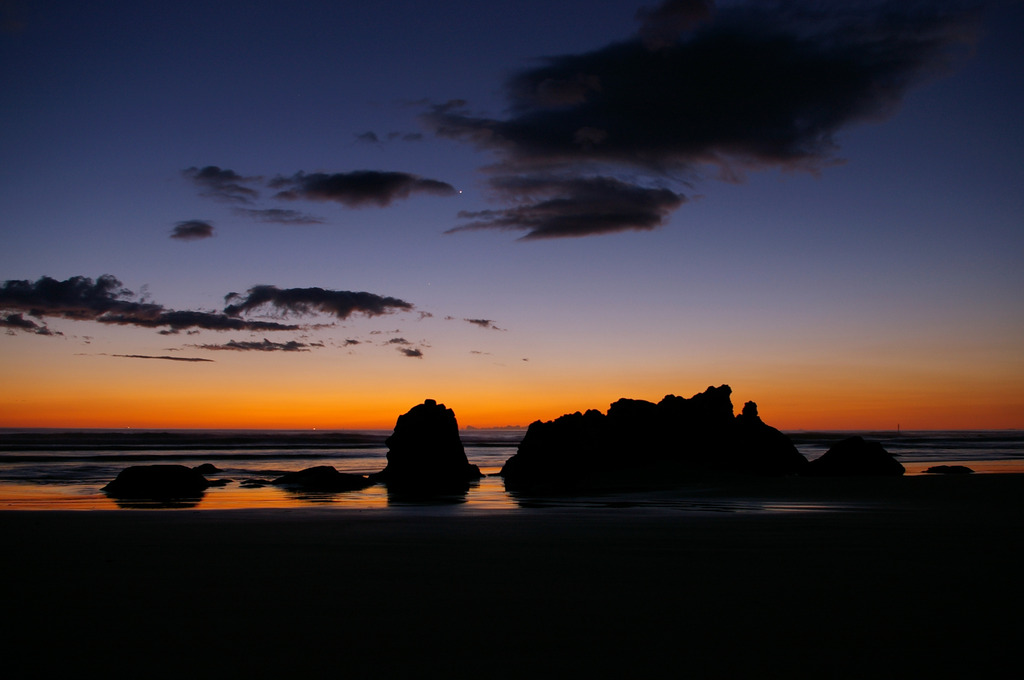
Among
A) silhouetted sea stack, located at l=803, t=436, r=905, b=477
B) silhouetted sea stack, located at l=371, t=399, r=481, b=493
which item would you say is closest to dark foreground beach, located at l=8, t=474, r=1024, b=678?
silhouetted sea stack, located at l=803, t=436, r=905, b=477

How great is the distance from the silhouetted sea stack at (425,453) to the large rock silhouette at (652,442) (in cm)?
275

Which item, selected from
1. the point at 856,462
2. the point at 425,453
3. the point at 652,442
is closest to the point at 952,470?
the point at 856,462

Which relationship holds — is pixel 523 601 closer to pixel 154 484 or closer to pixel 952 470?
pixel 154 484

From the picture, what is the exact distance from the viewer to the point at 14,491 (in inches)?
950

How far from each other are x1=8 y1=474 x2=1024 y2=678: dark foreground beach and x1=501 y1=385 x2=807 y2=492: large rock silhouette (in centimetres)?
1664

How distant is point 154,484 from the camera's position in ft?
74.8

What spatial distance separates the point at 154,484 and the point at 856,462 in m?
28.8

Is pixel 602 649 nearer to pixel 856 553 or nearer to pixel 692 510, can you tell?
pixel 856 553

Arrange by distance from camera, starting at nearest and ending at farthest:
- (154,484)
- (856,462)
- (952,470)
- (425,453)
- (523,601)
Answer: (523,601) < (154,484) < (856,462) < (425,453) < (952,470)

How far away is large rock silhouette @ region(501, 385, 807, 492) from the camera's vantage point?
2830 centimetres

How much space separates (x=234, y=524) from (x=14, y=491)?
17725 mm

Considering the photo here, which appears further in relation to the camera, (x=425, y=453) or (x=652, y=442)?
(x=425, y=453)

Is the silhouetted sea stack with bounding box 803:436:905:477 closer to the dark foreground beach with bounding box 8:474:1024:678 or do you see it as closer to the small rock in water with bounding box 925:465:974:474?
the small rock in water with bounding box 925:465:974:474

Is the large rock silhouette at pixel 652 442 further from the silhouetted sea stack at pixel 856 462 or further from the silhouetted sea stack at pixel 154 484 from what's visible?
the silhouetted sea stack at pixel 154 484
